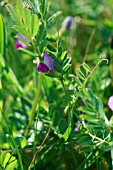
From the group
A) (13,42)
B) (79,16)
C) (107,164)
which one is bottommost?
(107,164)

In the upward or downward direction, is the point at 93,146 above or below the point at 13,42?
below

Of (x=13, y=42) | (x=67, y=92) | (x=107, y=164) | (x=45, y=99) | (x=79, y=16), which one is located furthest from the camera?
(x=79, y=16)

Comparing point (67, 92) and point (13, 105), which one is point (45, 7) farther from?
point (13, 105)

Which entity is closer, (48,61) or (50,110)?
(48,61)

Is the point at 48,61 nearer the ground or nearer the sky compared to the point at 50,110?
nearer the sky

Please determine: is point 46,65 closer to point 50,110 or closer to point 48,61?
point 48,61

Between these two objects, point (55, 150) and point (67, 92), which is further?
point (55, 150)

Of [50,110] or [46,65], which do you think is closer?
[46,65]

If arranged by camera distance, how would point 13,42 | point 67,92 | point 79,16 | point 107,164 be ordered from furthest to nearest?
point 79,16
point 13,42
point 107,164
point 67,92

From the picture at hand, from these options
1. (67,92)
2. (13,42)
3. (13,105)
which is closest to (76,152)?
(67,92)

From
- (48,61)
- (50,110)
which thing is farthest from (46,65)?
(50,110)
